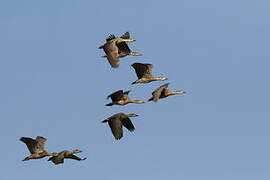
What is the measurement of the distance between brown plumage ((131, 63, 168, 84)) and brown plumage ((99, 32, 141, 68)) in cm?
178

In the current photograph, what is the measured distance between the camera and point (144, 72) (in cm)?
8794

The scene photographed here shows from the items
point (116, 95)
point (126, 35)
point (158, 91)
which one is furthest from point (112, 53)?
point (126, 35)

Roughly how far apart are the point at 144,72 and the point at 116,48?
4943 millimetres

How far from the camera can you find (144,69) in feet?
288

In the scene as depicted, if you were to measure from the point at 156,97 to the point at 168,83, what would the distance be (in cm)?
243

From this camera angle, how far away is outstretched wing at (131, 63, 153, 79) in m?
87.4

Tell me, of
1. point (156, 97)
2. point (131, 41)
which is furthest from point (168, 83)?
point (131, 41)

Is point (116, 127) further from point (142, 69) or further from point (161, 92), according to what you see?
point (142, 69)

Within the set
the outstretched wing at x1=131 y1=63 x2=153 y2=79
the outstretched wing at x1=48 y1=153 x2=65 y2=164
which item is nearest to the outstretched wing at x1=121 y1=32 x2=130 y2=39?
the outstretched wing at x1=131 y1=63 x2=153 y2=79

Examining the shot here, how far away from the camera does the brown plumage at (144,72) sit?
87438 mm

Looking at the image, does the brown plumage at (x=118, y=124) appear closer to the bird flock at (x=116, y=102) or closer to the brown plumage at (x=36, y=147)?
the bird flock at (x=116, y=102)

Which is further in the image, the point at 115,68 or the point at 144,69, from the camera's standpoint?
the point at 144,69

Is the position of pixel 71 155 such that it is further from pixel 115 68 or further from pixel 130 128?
pixel 115 68

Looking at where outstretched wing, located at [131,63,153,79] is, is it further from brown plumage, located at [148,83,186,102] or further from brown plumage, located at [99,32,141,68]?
brown plumage, located at [148,83,186,102]
